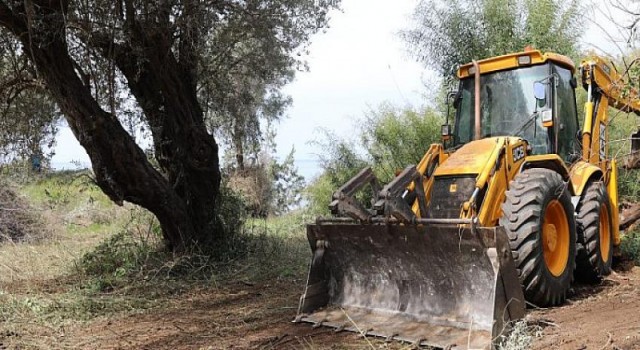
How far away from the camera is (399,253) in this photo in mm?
5590

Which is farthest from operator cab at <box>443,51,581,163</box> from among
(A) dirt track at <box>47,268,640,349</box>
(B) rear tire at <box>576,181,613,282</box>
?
(A) dirt track at <box>47,268,640,349</box>

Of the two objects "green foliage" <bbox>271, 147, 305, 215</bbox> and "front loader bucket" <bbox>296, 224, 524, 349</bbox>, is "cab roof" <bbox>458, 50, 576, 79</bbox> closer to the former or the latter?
"front loader bucket" <bbox>296, 224, 524, 349</bbox>

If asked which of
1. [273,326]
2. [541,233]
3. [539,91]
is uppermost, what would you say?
[539,91]

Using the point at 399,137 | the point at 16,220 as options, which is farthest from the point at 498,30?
the point at 16,220

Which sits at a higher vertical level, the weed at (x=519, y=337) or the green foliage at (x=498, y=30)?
the green foliage at (x=498, y=30)

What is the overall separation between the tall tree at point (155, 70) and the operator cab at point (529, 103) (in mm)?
2962

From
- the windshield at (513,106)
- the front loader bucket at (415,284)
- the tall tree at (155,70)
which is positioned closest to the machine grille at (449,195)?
the front loader bucket at (415,284)

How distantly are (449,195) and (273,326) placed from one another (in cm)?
203

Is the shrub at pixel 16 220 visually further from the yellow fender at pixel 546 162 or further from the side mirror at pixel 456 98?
the yellow fender at pixel 546 162

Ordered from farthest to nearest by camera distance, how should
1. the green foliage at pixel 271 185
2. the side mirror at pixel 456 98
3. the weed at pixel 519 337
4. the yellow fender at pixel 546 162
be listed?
Answer: 1. the green foliage at pixel 271 185
2. the side mirror at pixel 456 98
3. the yellow fender at pixel 546 162
4. the weed at pixel 519 337

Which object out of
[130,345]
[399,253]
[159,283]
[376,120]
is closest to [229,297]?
[159,283]

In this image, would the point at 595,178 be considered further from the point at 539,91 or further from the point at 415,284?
the point at 415,284

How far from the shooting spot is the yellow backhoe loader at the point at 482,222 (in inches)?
198

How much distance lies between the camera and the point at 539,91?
257 inches
